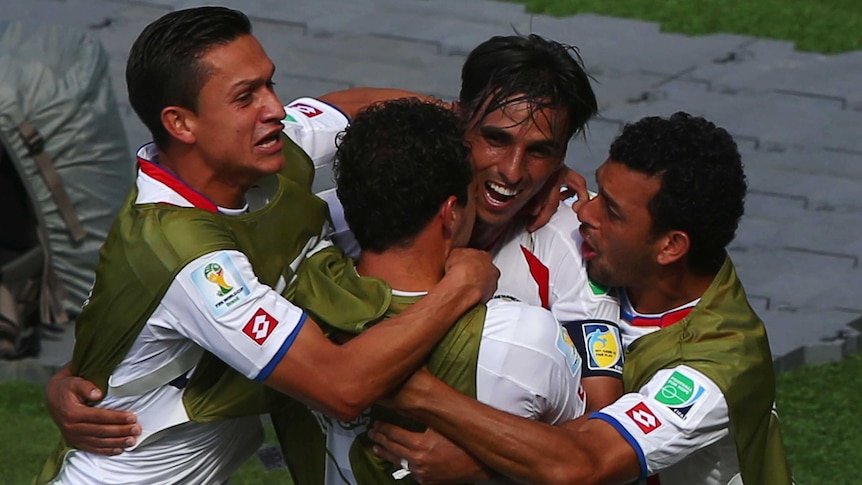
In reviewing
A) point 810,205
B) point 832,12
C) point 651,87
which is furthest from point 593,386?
point 832,12

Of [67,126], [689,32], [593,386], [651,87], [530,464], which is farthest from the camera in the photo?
[689,32]

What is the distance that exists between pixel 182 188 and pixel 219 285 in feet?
1.02

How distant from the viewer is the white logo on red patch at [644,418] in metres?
3.25

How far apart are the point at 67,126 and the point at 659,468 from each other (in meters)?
3.99

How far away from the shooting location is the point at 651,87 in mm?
8617

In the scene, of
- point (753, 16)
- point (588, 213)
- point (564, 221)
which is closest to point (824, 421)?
point (564, 221)

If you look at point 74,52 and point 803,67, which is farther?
point 803,67

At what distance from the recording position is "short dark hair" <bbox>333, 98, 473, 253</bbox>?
3137mm

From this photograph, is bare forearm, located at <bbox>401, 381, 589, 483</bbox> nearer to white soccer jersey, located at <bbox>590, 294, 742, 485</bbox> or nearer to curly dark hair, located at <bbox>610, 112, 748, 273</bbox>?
white soccer jersey, located at <bbox>590, 294, 742, 485</bbox>

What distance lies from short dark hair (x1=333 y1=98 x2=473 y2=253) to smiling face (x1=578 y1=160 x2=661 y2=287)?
448 millimetres

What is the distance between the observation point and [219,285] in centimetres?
322

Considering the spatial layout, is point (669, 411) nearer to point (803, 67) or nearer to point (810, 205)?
point (810, 205)

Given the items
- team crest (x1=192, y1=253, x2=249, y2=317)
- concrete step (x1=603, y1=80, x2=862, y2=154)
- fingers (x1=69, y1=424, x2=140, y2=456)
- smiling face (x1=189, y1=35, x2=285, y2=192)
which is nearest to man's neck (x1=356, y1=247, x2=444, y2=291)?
team crest (x1=192, y1=253, x2=249, y2=317)

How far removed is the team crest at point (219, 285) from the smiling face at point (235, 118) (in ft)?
0.94
